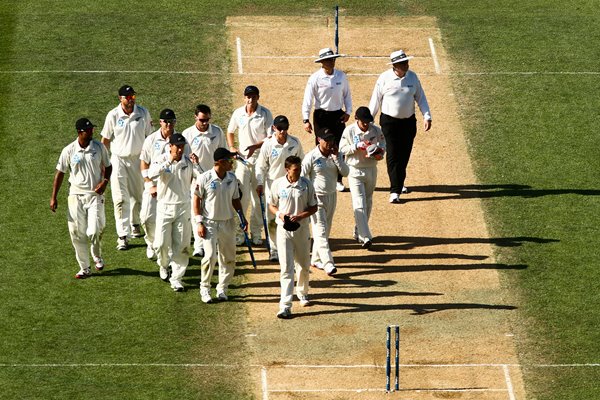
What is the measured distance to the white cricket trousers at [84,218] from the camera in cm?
2523

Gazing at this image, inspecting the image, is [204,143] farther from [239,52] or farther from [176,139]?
[239,52]

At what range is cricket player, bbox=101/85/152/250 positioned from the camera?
86.2 ft

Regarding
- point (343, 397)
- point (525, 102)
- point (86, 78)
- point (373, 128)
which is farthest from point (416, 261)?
point (86, 78)

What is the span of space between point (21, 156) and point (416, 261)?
291 inches

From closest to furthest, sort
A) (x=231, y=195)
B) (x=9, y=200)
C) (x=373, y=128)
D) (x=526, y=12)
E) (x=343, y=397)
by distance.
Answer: (x=343, y=397), (x=231, y=195), (x=373, y=128), (x=9, y=200), (x=526, y=12)

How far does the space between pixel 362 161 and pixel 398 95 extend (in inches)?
73.2

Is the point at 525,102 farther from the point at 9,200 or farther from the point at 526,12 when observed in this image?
the point at 9,200

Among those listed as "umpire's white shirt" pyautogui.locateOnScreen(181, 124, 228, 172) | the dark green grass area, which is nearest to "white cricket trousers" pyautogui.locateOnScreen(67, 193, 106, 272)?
"umpire's white shirt" pyautogui.locateOnScreen(181, 124, 228, 172)

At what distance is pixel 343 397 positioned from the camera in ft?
74.3

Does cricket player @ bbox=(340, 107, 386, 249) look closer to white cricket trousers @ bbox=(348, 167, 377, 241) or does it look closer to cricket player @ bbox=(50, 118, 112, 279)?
white cricket trousers @ bbox=(348, 167, 377, 241)

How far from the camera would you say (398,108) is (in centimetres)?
2752

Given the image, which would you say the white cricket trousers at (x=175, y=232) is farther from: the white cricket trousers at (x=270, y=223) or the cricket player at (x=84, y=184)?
the white cricket trousers at (x=270, y=223)

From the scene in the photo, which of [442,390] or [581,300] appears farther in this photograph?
[581,300]

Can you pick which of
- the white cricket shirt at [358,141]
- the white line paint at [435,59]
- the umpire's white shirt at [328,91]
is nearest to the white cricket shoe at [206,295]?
the white cricket shirt at [358,141]
